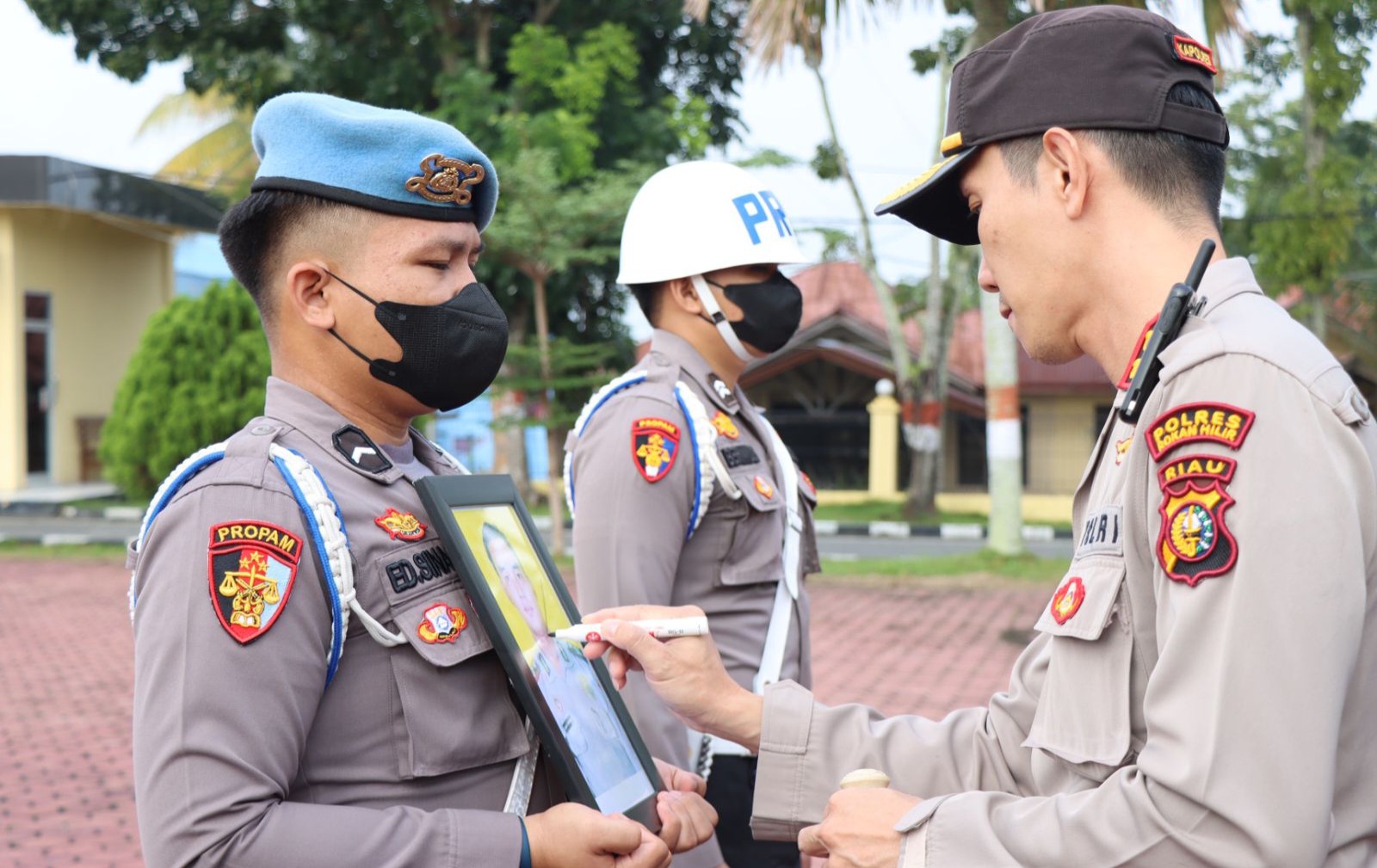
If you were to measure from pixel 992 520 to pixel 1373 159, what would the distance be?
46.0 ft

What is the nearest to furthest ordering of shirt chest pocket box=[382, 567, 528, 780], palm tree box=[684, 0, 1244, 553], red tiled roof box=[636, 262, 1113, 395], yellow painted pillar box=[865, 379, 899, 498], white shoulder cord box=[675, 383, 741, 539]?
shirt chest pocket box=[382, 567, 528, 780]
white shoulder cord box=[675, 383, 741, 539]
palm tree box=[684, 0, 1244, 553]
yellow painted pillar box=[865, 379, 899, 498]
red tiled roof box=[636, 262, 1113, 395]

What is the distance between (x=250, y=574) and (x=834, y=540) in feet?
52.9

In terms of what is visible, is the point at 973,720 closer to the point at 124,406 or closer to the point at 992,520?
the point at 992,520

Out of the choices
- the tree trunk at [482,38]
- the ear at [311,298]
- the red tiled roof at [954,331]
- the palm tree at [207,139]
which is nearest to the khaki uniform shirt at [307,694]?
the ear at [311,298]

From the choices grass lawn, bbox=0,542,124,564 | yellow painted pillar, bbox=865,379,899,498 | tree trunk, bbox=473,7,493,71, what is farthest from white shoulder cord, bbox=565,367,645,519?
yellow painted pillar, bbox=865,379,899,498

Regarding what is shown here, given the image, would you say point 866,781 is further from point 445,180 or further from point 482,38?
point 482,38

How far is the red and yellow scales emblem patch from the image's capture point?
6.03ft

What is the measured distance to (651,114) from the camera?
17.3 m

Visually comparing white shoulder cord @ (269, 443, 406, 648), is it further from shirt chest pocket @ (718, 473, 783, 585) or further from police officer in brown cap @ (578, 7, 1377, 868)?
shirt chest pocket @ (718, 473, 783, 585)

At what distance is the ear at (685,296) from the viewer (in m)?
3.20

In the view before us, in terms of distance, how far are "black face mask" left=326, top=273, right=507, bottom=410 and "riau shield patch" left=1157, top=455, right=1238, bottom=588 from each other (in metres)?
1.04

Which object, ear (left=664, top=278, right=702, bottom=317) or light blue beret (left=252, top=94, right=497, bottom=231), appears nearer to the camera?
light blue beret (left=252, top=94, right=497, bottom=231)

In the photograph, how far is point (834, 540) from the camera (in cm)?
1750

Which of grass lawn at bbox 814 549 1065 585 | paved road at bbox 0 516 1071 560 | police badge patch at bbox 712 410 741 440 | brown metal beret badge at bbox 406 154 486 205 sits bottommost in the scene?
paved road at bbox 0 516 1071 560
